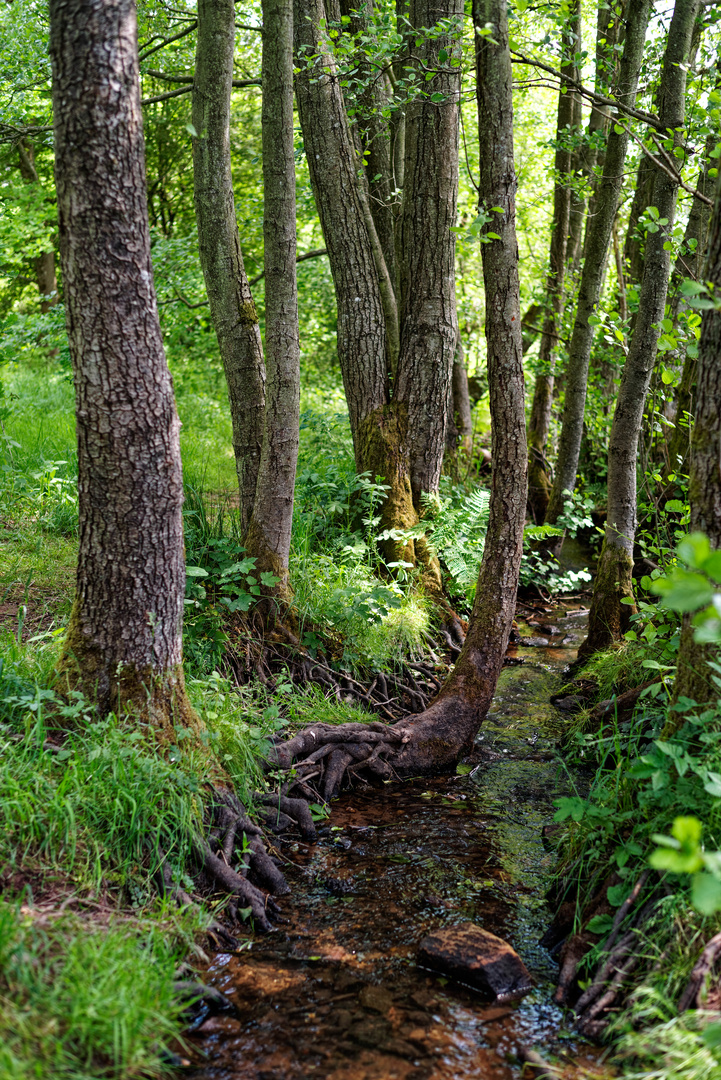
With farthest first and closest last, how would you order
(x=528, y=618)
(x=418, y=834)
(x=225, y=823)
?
(x=528, y=618) → (x=418, y=834) → (x=225, y=823)

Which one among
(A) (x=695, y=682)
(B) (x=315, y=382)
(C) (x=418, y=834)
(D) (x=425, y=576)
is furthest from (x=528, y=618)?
(B) (x=315, y=382)

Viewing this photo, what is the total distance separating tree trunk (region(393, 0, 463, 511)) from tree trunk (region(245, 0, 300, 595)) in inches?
72.6

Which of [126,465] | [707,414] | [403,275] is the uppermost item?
[403,275]

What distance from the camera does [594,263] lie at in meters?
8.38

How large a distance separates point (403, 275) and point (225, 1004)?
630 centimetres

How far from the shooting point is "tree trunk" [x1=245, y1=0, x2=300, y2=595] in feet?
17.3

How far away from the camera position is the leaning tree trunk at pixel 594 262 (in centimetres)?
666

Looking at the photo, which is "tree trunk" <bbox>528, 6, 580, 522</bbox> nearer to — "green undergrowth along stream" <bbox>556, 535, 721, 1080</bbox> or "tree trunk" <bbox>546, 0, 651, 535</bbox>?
"tree trunk" <bbox>546, 0, 651, 535</bbox>

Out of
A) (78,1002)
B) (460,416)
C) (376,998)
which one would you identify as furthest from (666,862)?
(460,416)

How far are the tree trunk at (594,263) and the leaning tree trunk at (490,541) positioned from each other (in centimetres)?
166

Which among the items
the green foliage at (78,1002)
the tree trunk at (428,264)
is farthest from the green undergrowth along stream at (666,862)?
the tree trunk at (428,264)

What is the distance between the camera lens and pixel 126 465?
361cm

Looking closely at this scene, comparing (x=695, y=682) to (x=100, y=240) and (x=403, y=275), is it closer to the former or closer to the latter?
(x=100, y=240)

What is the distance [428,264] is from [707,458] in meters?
4.69
